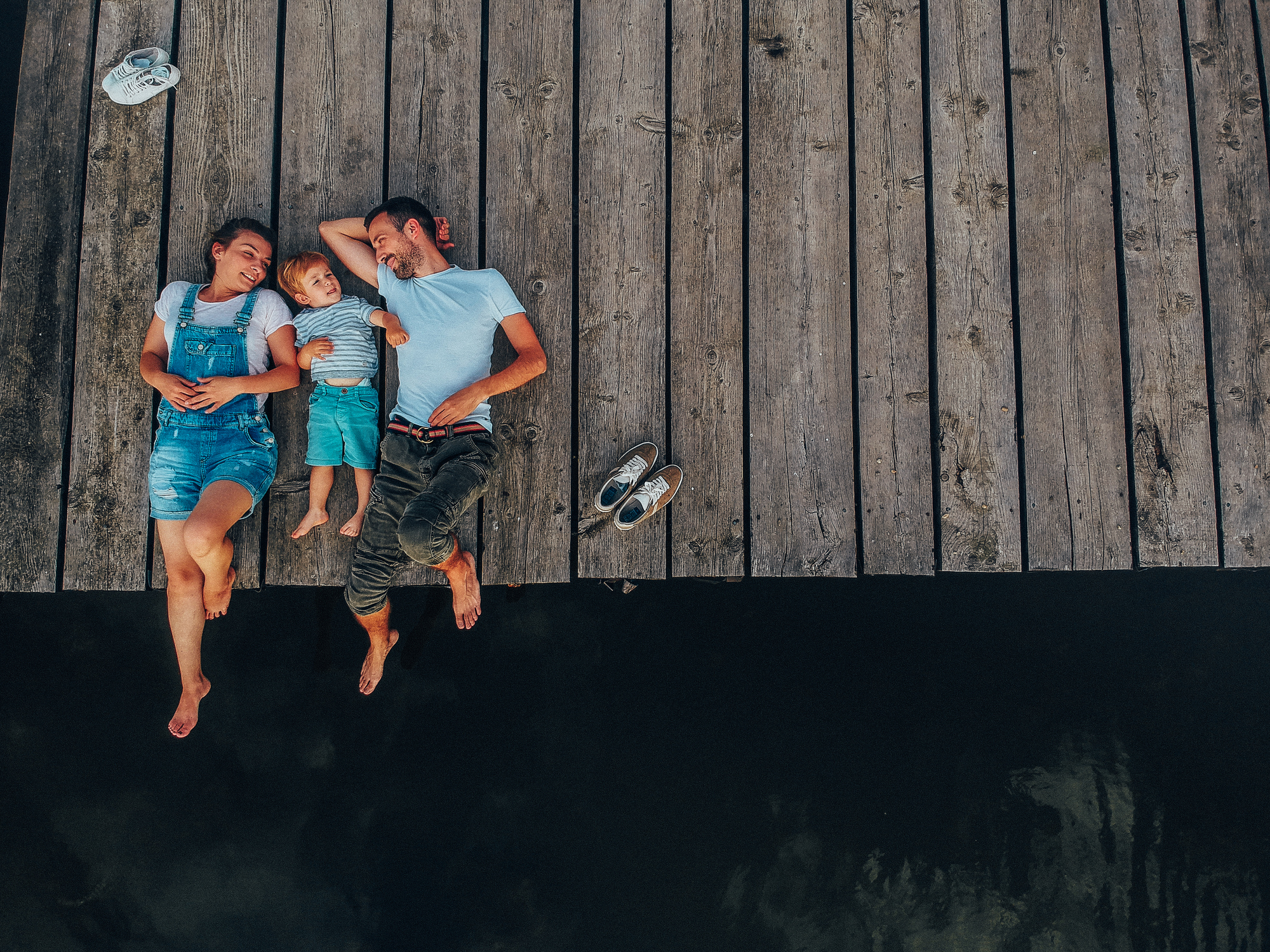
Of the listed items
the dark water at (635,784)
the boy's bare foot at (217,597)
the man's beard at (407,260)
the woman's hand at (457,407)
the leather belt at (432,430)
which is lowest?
the dark water at (635,784)

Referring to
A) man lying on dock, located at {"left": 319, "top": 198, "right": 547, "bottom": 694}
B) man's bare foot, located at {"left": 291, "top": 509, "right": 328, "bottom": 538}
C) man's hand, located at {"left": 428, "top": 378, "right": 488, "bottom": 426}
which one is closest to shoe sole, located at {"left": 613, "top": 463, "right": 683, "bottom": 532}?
man lying on dock, located at {"left": 319, "top": 198, "right": 547, "bottom": 694}

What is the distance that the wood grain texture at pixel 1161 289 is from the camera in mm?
2602

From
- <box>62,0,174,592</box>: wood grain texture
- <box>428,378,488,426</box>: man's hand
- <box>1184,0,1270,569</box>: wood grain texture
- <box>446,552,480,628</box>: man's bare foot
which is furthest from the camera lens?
<box>1184,0,1270,569</box>: wood grain texture

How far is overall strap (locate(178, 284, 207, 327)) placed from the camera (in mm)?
2379

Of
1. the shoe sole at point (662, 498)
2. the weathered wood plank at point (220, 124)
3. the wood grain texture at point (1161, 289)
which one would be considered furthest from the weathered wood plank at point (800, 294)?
the weathered wood plank at point (220, 124)

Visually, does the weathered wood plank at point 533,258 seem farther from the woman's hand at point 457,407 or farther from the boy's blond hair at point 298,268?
the boy's blond hair at point 298,268

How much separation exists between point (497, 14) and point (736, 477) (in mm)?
2038

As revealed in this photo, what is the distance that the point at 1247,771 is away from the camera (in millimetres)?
2781

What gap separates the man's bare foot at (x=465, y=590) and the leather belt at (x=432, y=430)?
0.43 meters

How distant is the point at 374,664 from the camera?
2.60 m

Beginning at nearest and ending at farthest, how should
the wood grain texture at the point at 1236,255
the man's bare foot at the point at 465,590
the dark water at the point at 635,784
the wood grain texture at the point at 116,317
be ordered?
the man's bare foot at the point at 465,590 → the wood grain texture at the point at 116,317 → the wood grain texture at the point at 1236,255 → the dark water at the point at 635,784

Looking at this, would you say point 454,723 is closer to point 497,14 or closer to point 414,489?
point 414,489

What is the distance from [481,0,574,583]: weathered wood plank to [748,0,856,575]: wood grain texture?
72 centimetres

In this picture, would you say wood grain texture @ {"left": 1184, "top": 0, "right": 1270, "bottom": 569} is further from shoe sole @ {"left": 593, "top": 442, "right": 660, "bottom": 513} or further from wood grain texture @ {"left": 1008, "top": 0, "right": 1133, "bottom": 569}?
shoe sole @ {"left": 593, "top": 442, "right": 660, "bottom": 513}
